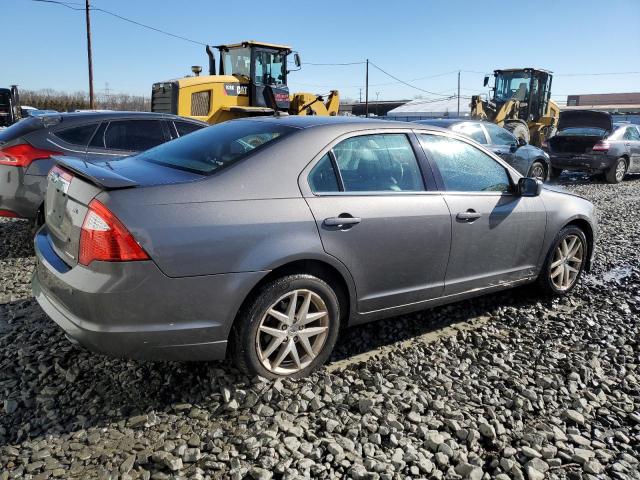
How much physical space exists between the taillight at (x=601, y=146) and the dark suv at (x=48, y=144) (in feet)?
37.8

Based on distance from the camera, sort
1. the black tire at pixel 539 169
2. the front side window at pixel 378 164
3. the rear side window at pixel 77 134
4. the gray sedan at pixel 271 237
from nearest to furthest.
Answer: the gray sedan at pixel 271 237
the front side window at pixel 378 164
the rear side window at pixel 77 134
the black tire at pixel 539 169

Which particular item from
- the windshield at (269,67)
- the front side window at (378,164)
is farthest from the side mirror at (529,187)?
the windshield at (269,67)

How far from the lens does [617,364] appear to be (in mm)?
3602

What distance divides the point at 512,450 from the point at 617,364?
4.78ft

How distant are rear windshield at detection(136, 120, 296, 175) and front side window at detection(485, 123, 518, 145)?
8.01 metres

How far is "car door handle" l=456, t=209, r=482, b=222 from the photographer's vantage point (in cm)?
375

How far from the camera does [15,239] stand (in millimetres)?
6246

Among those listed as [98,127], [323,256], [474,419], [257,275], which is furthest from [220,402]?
[98,127]

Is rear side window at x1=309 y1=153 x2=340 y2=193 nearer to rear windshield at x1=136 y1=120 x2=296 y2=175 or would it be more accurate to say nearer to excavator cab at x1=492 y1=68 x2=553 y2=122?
rear windshield at x1=136 y1=120 x2=296 y2=175

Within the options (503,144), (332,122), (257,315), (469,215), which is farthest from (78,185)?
(503,144)

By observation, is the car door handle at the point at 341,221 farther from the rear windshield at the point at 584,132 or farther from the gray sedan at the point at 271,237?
the rear windshield at the point at 584,132

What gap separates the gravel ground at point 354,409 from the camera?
8.12 feet

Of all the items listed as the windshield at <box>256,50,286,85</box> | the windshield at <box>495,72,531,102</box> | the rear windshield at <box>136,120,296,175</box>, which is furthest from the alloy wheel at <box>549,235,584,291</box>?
the windshield at <box>495,72,531,102</box>

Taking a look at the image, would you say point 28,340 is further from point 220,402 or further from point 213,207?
point 213,207
